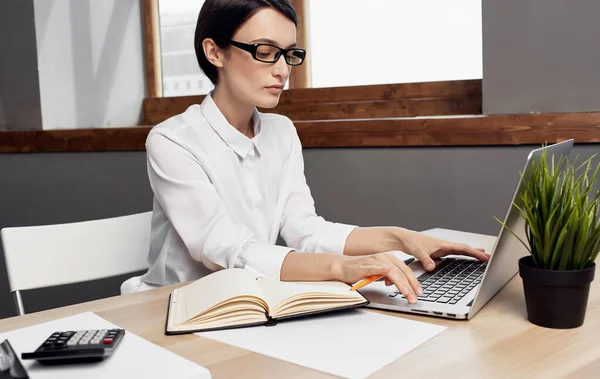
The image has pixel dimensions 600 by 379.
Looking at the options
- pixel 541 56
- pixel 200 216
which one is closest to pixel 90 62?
pixel 200 216

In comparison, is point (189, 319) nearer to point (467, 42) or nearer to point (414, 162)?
point (414, 162)

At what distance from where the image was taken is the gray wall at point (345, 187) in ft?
5.80

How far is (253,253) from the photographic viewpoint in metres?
1.13

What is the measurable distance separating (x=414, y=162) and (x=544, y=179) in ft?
3.49

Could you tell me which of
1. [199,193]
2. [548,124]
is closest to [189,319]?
[199,193]

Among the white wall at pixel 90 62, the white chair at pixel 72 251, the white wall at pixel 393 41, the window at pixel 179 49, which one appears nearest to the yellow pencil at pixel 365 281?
the white chair at pixel 72 251

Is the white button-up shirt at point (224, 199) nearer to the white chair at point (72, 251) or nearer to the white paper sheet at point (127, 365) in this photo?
the white chair at point (72, 251)

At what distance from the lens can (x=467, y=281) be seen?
1.01 m

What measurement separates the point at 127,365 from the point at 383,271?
Result: 397 mm

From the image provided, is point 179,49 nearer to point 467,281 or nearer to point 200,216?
point 200,216

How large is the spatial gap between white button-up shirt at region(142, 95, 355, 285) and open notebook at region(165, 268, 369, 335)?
211 millimetres

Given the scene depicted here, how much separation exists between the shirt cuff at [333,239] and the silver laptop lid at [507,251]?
0.40 m

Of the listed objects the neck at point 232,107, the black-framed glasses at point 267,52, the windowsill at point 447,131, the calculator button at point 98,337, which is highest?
the black-framed glasses at point 267,52

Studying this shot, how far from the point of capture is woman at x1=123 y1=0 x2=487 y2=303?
1168 mm
